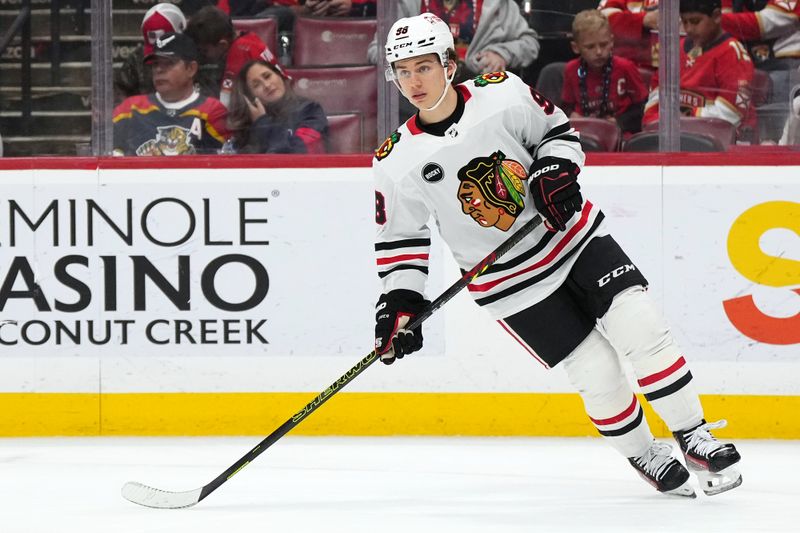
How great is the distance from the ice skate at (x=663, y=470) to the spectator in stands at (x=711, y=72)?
1543 mm

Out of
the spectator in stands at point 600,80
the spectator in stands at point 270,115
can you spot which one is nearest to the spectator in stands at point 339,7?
the spectator in stands at point 270,115

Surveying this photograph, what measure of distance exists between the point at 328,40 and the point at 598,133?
0.96 m

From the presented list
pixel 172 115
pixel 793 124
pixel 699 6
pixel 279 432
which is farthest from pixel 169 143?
pixel 793 124

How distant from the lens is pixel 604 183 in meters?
4.14

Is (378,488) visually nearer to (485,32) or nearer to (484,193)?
(484,193)

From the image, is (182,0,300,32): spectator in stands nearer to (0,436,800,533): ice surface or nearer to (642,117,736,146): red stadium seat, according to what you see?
(642,117,736,146): red stadium seat

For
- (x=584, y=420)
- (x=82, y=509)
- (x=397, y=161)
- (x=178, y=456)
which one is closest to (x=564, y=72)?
(x=584, y=420)

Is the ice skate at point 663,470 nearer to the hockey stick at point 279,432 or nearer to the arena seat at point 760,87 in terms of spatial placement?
the hockey stick at point 279,432

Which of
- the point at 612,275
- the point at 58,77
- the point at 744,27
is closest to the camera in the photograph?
the point at 612,275

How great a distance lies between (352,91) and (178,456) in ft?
4.45

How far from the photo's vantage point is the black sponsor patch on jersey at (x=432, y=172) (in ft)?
9.57

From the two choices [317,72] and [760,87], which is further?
[317,72]

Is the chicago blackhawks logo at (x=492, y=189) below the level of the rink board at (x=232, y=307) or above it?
above

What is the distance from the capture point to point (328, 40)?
4.29 metres
